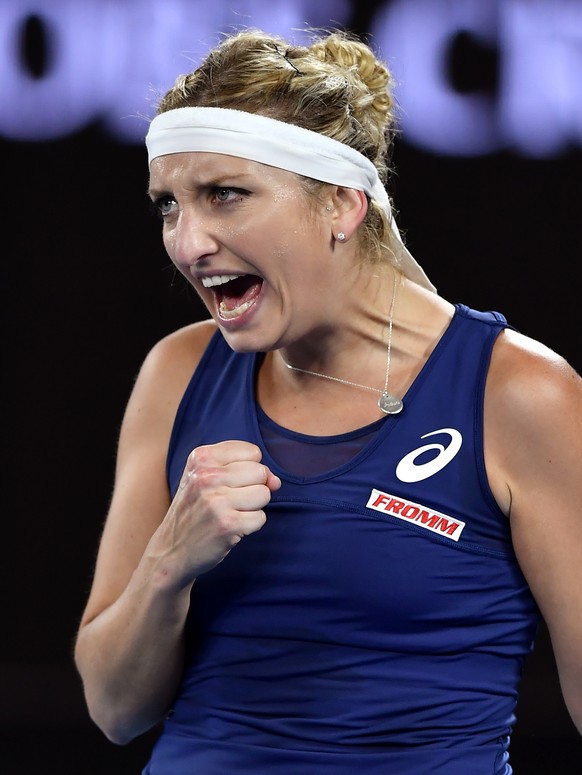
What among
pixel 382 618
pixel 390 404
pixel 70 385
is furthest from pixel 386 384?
pixel 70 385

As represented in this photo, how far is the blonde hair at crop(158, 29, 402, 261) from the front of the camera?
1364mm

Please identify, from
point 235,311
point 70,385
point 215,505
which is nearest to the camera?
point 215,505

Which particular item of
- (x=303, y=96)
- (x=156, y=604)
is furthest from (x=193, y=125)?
(x=156, y=604)

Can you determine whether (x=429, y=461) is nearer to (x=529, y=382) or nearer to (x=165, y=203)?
(x=529, y=382)

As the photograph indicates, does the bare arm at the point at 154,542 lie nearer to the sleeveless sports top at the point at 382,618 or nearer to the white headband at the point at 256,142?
the sleeveless sports top at the point at 382,618

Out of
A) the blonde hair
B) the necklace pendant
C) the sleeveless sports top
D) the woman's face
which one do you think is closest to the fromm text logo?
the sleeveless sports top

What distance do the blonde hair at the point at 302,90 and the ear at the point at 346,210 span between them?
26 mm

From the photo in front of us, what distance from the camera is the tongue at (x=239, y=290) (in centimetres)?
135

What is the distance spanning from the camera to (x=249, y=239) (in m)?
1.31

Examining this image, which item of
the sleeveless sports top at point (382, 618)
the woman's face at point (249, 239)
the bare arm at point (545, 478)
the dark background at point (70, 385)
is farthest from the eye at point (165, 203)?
the dark background at point (70, 385)

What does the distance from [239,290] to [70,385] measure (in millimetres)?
1266

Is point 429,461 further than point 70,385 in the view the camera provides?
No

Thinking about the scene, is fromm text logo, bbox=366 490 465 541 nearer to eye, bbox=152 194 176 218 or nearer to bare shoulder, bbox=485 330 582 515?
bare shoulder, bbox=485 330 582 515

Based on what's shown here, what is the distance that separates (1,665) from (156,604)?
1427mm
